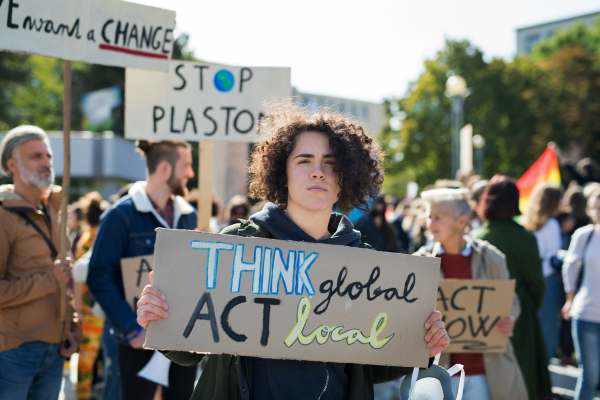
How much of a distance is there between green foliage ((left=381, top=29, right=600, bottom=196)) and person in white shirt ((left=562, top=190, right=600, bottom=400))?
83.7 ft

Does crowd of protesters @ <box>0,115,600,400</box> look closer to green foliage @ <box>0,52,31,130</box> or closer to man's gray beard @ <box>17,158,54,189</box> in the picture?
man's gray beard @ <box>17,158,54,189</box>

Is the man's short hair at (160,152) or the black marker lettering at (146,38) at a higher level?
the black marker lettering at (146,38)

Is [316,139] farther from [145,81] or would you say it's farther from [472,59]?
[472,59]

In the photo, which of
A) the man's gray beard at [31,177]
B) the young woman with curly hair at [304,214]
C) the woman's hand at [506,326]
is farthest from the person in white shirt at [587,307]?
the man's gray beard at [31,177]

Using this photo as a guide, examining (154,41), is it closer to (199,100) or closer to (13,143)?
(199,100)

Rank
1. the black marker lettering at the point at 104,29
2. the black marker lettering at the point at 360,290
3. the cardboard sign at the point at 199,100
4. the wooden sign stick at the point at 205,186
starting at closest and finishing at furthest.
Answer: the black marker lettering at the point at 360,290
the black marker lettering at the point at 104,29
the cardboard sign at the point at 199,100
the wooden sign stick at the point at 205,186

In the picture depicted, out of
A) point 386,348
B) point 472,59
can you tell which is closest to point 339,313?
point 386,348

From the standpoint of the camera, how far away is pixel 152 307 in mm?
1828

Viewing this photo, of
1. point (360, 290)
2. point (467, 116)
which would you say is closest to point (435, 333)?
point (360, 290)

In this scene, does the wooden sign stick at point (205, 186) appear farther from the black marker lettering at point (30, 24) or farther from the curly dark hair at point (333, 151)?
the curly dark hair at point (333, 151)

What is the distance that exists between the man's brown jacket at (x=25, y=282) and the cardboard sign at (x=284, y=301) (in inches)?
57.0

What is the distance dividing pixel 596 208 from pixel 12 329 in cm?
429

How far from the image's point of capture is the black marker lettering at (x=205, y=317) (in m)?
1.88

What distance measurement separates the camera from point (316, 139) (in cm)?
214
